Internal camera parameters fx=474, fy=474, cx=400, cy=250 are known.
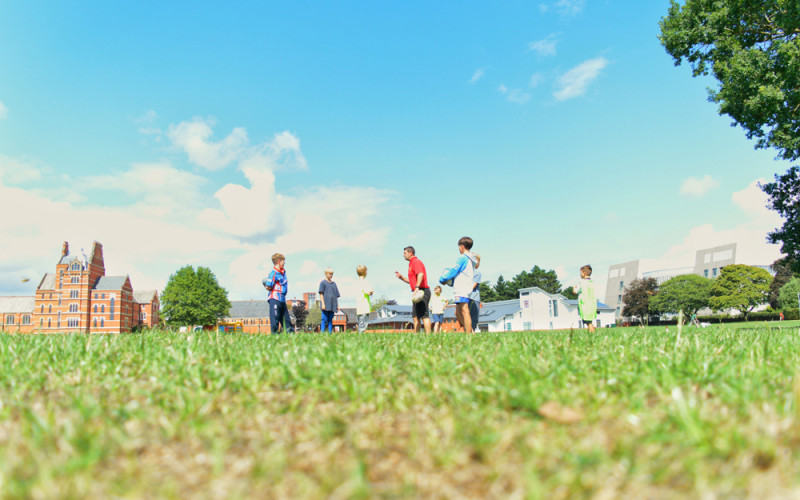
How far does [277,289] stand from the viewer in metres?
11.9

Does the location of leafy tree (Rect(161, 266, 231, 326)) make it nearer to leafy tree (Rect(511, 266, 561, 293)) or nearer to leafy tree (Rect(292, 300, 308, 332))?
leafy tree (Rect(292, 300, 308, 332))

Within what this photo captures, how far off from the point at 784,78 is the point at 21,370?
18.7 metres

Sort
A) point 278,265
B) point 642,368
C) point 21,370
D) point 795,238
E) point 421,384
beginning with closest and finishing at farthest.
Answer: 1. point 421,384
2. point 642,368
3. point 21,370
4. point 278,265
5. point 795,238

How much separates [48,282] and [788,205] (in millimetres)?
133542

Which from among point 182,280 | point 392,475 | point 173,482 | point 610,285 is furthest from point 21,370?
point 610,285

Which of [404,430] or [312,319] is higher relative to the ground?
[404,430]

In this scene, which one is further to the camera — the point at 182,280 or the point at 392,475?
the point at 182,280

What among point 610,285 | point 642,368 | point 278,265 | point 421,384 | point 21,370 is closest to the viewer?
point 421,384

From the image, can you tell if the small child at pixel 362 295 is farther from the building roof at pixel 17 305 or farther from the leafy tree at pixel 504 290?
the building roof at pixel 17 305

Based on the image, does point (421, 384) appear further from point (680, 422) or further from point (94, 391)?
point (94, 391)

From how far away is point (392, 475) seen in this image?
187 centimetres

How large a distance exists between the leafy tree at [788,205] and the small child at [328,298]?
17239 millimetres

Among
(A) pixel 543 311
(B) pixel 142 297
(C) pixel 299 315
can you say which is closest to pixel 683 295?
(A) pixel 543 311

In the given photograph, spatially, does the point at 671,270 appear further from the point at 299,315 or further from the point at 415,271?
the point at 415,271
